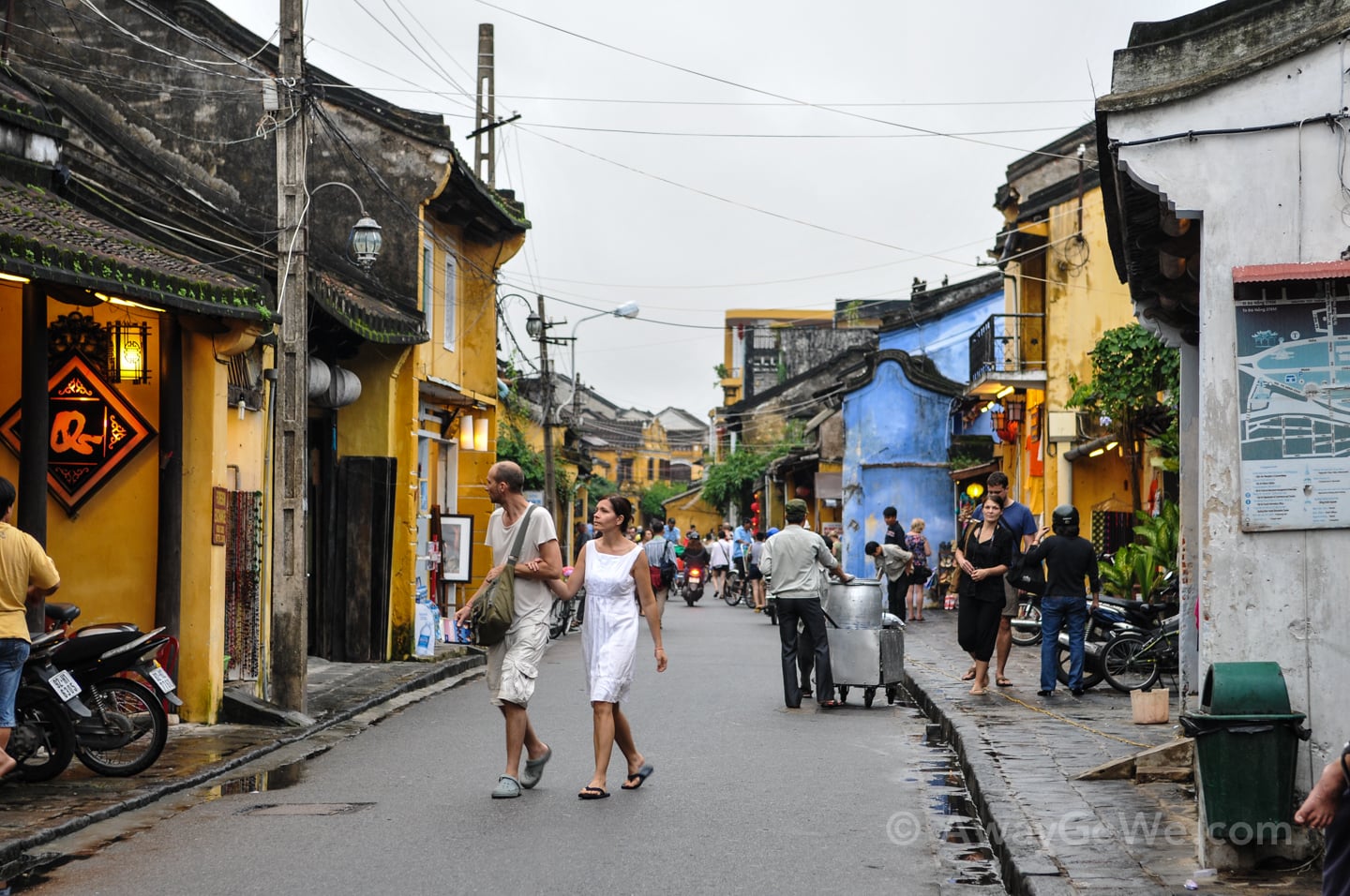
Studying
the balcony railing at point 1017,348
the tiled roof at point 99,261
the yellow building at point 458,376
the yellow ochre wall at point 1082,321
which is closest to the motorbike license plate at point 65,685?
the tiled roof at point 99,261

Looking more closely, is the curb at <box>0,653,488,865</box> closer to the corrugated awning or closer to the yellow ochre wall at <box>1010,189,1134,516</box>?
the corrugated awning

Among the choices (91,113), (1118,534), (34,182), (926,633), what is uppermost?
(91,113)

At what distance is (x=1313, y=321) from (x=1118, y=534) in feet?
61.2

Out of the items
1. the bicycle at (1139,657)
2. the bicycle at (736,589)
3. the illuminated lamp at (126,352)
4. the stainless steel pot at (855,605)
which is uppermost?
the illuminated lamp at (126,352)

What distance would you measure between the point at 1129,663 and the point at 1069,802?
700cm

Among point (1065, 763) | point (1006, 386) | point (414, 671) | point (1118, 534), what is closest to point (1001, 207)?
point (1006, 386)

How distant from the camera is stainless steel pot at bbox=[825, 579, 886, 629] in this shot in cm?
1445

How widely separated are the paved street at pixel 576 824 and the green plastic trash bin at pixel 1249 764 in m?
1.18

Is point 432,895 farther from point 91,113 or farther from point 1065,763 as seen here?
point 91,113

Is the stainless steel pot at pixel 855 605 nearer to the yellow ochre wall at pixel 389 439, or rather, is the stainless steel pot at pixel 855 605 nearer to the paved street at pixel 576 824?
the paved street at pixel 576 824

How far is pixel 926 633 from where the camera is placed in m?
24.9

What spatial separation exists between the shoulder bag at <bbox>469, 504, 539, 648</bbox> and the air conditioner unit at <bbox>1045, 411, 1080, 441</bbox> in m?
19.6

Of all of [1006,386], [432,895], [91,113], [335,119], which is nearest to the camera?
[432,895]

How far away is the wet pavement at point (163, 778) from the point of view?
8.13 m
